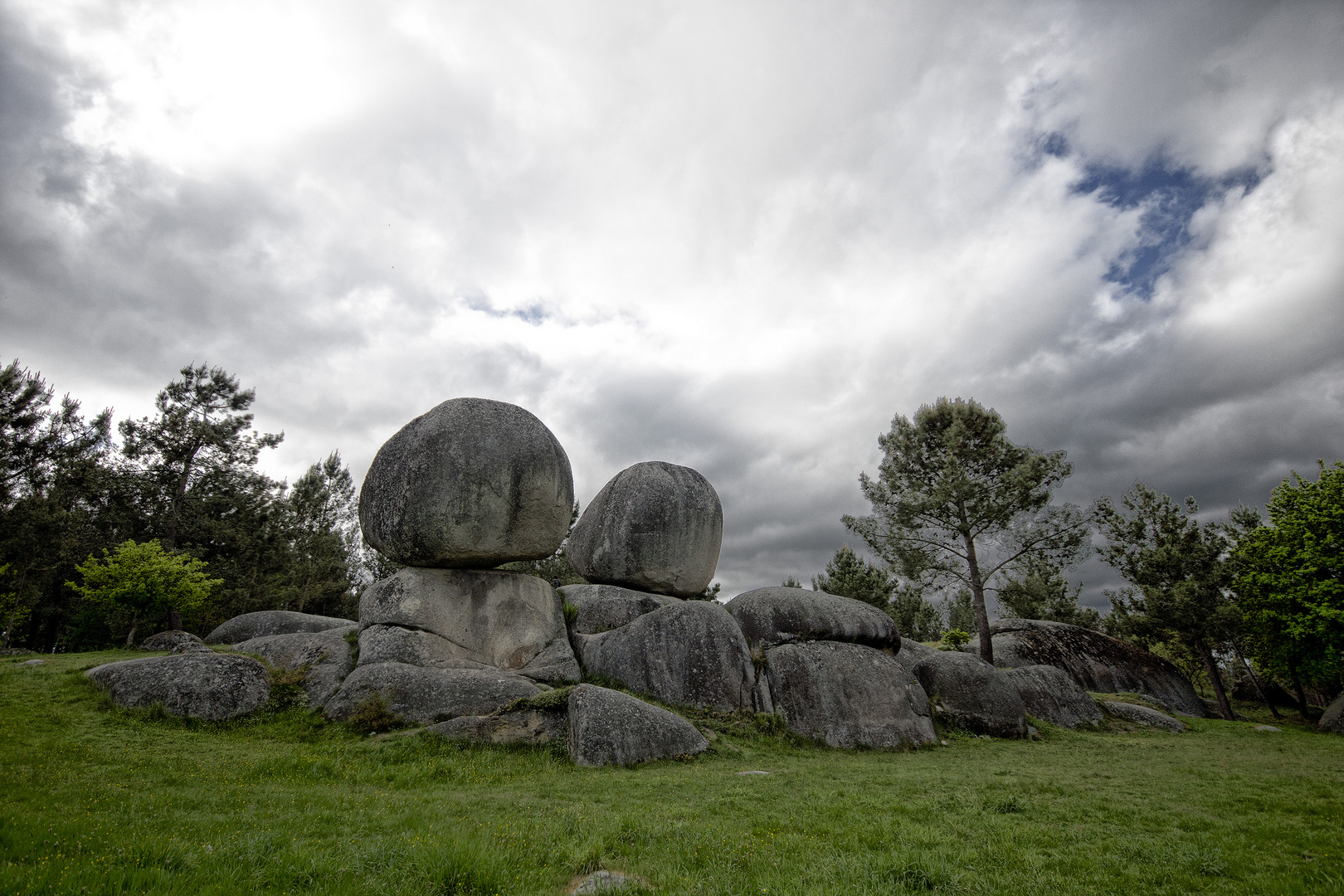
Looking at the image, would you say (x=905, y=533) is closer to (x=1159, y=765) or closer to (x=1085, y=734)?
(x=1085, y=734)

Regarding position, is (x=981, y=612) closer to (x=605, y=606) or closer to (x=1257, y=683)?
(x=605, y=606)

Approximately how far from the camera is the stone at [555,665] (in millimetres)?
18078

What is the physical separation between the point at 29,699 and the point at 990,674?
2756 cm

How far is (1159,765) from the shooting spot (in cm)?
1445

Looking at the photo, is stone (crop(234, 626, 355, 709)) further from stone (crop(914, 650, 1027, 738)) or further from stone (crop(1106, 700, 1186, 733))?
stone (crop(1106, 700, 1186, 733))

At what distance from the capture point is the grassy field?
5.75 metres

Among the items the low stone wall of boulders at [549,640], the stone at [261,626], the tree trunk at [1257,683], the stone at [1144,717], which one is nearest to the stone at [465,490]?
the low stone wall of boulders at [549,640]

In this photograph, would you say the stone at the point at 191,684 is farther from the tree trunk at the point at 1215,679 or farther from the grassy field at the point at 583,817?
the tree trunk at the point at 1215,679

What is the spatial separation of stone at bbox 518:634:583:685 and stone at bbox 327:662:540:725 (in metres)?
2.00

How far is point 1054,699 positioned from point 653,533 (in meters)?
17.4

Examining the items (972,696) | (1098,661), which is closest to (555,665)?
(972,696)

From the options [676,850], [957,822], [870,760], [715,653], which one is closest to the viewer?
[676,850]

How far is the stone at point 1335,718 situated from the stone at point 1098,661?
4.91 meters

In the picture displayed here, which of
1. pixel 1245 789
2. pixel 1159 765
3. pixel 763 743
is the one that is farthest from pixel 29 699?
pixel 1159 765
